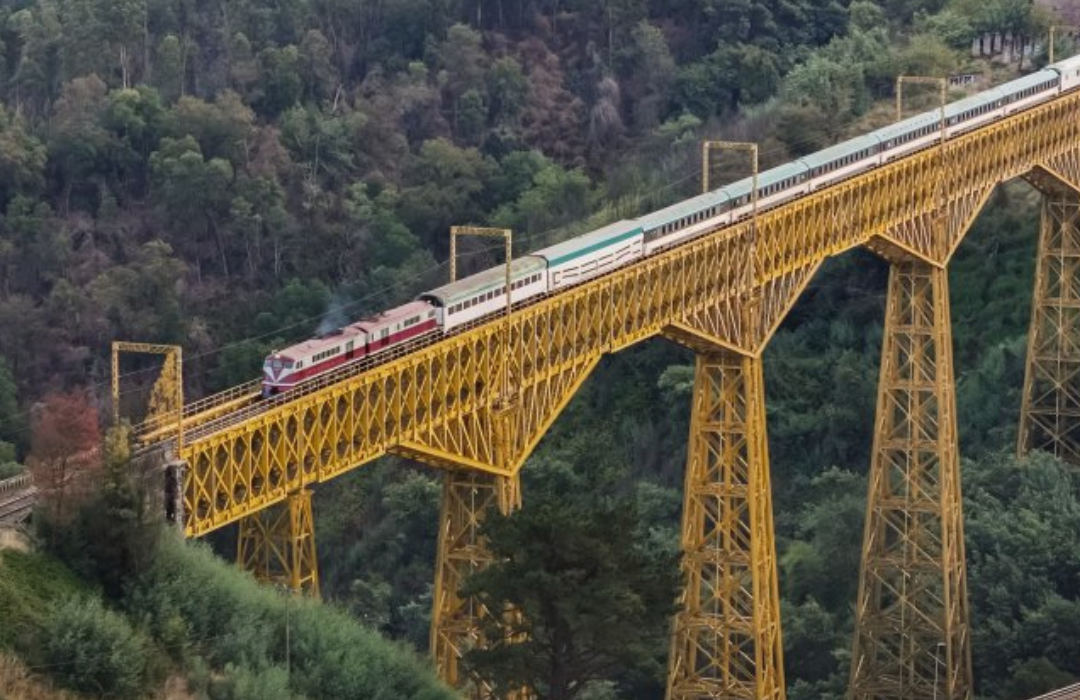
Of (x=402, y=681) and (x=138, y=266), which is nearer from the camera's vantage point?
(x=402, y=681)

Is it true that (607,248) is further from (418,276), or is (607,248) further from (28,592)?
(418,276)

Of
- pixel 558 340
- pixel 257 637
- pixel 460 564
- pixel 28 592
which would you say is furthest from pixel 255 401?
pixel 558 340

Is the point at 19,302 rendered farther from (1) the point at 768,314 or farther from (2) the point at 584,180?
(1) the point at 768,314

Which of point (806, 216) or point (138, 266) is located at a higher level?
point (806, 216)

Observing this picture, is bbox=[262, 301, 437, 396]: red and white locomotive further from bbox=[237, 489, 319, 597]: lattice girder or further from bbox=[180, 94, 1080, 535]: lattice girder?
bbox=[237, 489, 319, 597]: lattice girder

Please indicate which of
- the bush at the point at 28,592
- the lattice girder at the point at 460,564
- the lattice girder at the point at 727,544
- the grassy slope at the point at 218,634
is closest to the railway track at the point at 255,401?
the grassy slope at the point at 218,634

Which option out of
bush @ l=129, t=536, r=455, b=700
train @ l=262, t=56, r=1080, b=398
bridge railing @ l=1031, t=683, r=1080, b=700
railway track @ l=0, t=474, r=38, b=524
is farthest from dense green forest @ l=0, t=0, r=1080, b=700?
railway track @ l=0, t=474, r=38, b=524

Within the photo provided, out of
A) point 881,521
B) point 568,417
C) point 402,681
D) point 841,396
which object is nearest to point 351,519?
point 568,417
